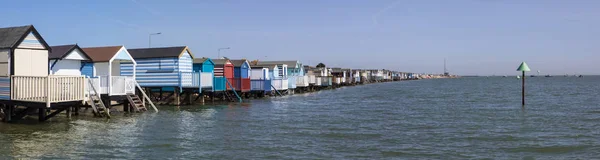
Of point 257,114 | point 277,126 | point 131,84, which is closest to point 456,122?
point 277,126

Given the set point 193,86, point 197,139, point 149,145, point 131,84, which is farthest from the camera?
point 193,86

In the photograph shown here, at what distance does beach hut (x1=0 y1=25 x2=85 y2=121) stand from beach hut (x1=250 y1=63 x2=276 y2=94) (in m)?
22.9

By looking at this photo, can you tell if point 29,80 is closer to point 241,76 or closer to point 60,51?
point 60,51

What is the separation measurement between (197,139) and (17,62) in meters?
8.59

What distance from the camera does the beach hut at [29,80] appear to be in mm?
19484

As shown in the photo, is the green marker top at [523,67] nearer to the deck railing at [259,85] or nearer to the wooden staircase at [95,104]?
the deck railing at [259,85]

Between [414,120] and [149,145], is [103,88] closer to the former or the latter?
[149,145]

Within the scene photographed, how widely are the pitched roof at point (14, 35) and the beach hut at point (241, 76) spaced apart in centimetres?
1981

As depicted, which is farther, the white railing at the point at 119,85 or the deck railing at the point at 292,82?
the deck railing at the point at 292,82

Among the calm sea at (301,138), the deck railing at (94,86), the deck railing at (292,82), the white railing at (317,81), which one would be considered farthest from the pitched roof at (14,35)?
the white railing at (317,81)

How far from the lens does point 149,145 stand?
15.7 meters

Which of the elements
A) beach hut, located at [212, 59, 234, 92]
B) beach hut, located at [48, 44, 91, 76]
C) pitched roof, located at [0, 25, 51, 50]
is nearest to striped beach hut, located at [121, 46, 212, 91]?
beach hut, located at [212, 59, 234, 92]

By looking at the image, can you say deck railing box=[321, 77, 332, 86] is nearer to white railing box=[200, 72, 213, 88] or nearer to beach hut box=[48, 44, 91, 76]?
white railing box=[200, 72, 213, 88]

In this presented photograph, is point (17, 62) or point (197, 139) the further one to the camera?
point (17, 62)
